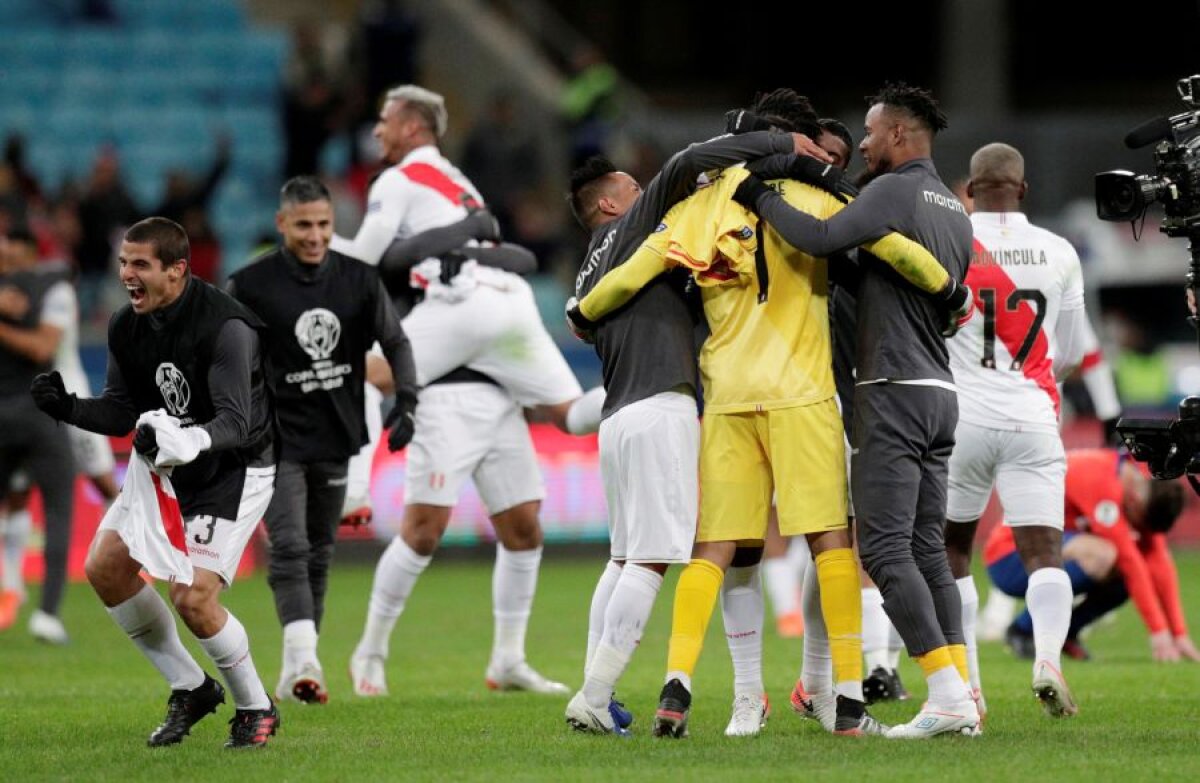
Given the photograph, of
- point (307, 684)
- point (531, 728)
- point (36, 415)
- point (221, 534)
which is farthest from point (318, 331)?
point (36, 415)

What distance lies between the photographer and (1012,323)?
891 cm

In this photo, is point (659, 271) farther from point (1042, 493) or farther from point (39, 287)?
point (39, 287)

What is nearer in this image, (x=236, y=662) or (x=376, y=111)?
(x=236, y=662)

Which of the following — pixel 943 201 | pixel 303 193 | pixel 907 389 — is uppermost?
pixel 303 193

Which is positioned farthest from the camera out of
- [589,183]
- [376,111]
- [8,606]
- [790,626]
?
[376,111]

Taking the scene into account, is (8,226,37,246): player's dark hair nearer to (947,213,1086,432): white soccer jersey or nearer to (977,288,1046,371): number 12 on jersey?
(947,213,1086,432): white soccer jersey

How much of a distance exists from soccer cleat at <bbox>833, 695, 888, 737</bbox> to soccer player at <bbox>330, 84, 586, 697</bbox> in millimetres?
2453

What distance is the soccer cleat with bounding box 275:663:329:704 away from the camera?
933cm

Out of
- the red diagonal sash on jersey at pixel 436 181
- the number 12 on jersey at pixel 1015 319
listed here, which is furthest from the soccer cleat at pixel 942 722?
the red diagonal sash on jersey at pixel 436 181

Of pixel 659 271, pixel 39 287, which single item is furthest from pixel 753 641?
pixel 39 287

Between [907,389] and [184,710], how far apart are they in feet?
10.3

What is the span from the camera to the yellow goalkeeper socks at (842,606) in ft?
25.2

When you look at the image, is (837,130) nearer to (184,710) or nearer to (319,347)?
(319,347)

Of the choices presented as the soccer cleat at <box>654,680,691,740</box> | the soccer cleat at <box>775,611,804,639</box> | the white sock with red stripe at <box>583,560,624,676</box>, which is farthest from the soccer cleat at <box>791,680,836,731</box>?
the soccer cleat at <box>775,611,804,639</box>
